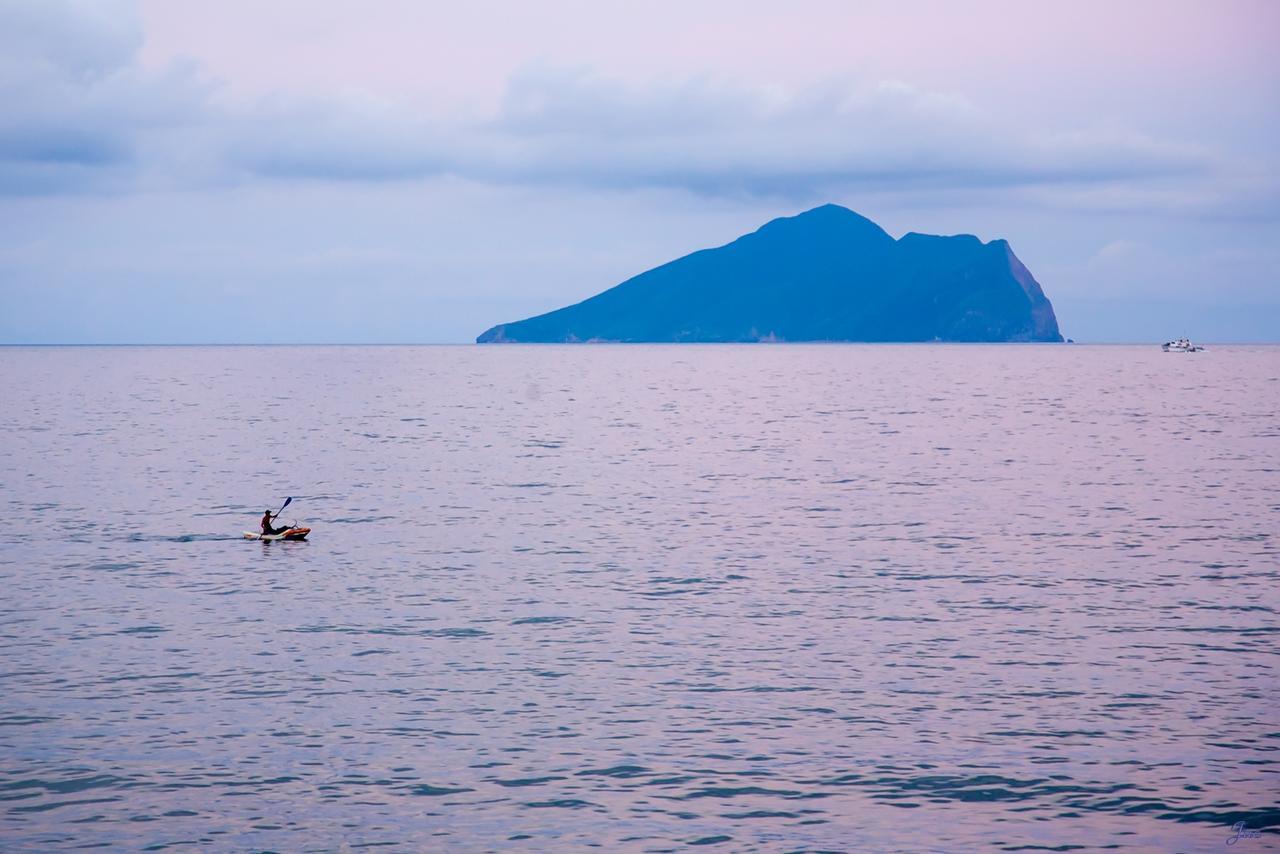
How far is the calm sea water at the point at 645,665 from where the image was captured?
70.7 ft

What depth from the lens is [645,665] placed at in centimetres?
3070

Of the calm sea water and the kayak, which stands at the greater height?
the kayak

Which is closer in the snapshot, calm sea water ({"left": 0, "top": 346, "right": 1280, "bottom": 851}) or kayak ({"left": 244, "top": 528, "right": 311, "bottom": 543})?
calm sea water ({"left": 0, "top": 346, "right": 1280, "bottom": 851})

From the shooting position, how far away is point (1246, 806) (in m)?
21.6

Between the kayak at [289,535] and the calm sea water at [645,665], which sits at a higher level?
the kayak at [289,535]

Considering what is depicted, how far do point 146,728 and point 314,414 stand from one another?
11611 centimetres

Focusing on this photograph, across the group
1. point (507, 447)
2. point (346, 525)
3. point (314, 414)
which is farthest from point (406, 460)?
point (314, 414)

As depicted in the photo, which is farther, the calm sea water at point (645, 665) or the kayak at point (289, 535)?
the kayak at point (289, 535)

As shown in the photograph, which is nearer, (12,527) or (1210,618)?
(1210,618)

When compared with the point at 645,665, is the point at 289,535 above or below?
above

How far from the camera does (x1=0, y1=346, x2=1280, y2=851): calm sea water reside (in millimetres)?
21547

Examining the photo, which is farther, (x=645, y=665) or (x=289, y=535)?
(x=289, y=535)

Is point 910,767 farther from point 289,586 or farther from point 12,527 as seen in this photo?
point 12,527

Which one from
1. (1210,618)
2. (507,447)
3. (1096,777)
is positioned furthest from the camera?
(507,447)
